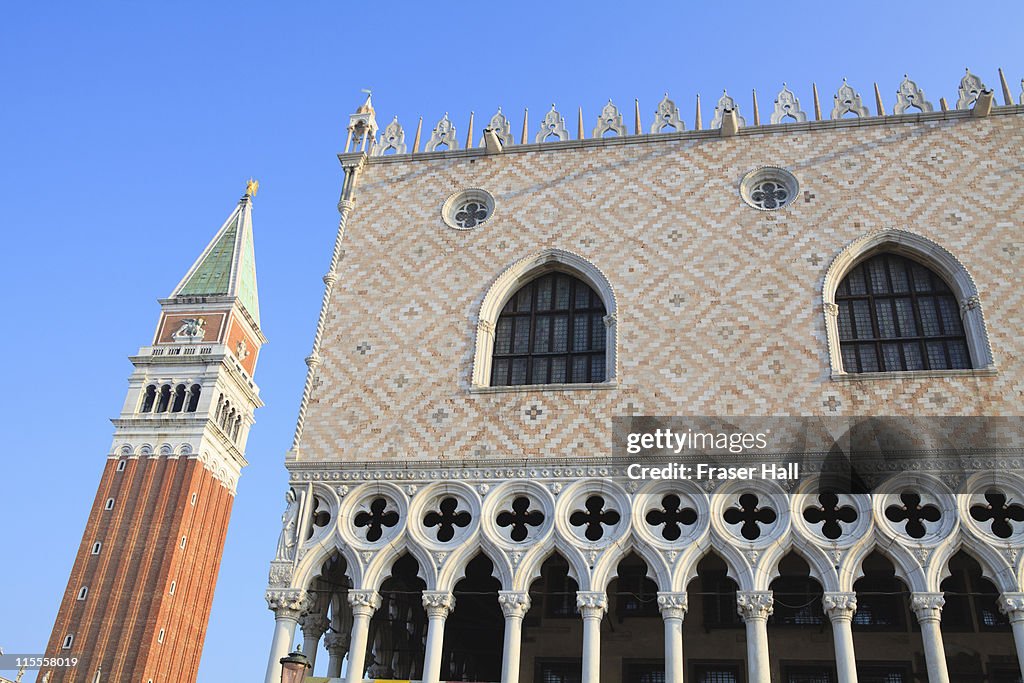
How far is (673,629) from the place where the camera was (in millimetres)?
13820

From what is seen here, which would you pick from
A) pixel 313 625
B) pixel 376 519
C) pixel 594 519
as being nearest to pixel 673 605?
pixel 594 519

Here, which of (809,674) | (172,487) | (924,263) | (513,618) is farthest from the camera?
(172,487)

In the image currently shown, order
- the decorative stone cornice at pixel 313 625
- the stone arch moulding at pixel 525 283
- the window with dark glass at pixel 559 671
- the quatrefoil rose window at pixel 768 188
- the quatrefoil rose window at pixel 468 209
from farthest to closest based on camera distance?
the quatrefoil rose window at pixel 468 209 → the quatrefoil rose window at pixel 768 188 → the window with dark glass at pixel 559 671 → the stone arch moulding at pixel 525 283 → the decorative stone cornice at pixel 313 625

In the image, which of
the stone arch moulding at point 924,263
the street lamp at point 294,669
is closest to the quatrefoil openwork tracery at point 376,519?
the street lamp at point 294,669

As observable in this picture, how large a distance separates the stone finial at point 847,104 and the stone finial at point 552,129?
208 inches

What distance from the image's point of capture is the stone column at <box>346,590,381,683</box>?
14367 millimetres

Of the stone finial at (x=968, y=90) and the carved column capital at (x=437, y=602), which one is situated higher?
the stone finial at (x=968, y=90)

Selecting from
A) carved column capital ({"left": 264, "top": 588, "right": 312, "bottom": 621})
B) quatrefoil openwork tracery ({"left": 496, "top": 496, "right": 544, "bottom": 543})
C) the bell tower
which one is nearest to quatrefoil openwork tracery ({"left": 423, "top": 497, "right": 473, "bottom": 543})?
quatrefoil openwork tracery ({"left": 496, "top": 496, "right": 544, "bottom": 543})

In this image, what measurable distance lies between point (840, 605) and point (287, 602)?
331 inches

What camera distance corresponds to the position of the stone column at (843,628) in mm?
13250

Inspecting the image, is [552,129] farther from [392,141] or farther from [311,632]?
[311,632]

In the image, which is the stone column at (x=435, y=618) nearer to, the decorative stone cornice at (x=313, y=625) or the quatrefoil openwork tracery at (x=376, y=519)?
the quatrefoil openwork tracery at (x=376, y=519)

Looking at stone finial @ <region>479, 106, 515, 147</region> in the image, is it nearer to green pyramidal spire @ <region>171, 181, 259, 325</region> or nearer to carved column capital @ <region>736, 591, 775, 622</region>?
carved column capital @ <region>736, 591, 775, 622</region>

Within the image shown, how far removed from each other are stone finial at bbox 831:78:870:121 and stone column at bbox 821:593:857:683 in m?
9.35
